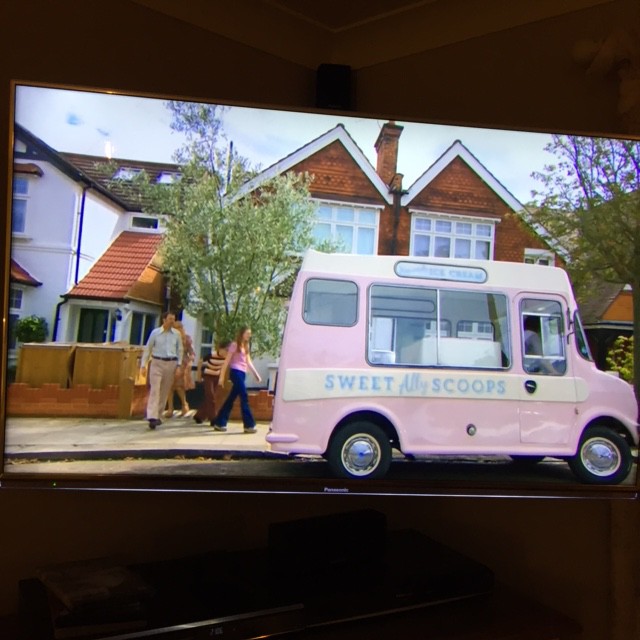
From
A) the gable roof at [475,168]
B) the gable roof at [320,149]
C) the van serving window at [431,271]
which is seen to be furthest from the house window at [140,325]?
the gable roof at [475,168]

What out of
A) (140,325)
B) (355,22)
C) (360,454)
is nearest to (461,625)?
(360,454)

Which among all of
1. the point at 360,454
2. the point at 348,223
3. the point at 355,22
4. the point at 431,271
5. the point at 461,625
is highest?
the point at 355,22

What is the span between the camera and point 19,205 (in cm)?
161

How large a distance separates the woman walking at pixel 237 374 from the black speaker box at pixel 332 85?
3.13ft

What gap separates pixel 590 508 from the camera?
2057 millimetres

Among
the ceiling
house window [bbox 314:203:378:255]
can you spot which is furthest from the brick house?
the ceiling

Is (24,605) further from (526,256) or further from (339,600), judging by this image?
(526,256)

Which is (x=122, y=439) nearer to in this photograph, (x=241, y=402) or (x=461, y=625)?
(x=241, y=402)

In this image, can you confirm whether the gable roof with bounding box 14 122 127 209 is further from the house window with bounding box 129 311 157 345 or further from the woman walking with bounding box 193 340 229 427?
the woman walking with bounding box 193 340 229 427

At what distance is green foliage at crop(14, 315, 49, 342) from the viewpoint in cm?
162

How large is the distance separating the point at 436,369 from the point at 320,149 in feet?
2.04

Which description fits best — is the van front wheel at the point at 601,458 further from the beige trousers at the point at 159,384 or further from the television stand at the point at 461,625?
the beige trousers at the point at 159,384

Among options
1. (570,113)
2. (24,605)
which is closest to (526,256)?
Answer: (570,113)

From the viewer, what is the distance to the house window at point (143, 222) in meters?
1.64
